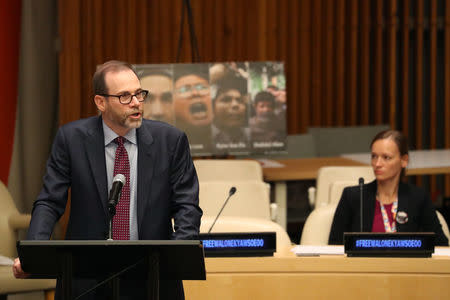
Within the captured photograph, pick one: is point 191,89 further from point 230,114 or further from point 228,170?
point 228,170

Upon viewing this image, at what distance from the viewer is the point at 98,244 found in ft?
7.55

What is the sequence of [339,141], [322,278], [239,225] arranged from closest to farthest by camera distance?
1. [322,278]
2. [239,225]
3. [339,141]

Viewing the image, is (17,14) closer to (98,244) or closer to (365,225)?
(365,225)

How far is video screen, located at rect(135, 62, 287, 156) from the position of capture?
6.03 meters

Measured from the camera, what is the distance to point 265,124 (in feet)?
20.5

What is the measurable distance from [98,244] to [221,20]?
7.16 meters

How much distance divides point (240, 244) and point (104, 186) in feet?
2.41

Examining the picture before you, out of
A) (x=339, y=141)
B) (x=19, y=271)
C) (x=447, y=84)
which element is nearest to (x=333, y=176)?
(x=339, y=141)

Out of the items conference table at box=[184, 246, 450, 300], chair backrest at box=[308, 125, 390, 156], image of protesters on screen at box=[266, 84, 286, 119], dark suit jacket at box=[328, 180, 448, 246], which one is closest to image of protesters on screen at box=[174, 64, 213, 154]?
image of protesters on screen at box=[266, 84, 286, 119]

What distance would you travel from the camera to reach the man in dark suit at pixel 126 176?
2.75 meters

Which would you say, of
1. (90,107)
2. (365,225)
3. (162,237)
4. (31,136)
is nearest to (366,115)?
(90,107)

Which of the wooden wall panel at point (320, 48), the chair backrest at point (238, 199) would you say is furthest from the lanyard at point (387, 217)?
the wooden wall panel at point (320, 48)

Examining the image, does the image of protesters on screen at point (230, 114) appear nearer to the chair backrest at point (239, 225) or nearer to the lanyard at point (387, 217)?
the lanyard at point (387, 217)

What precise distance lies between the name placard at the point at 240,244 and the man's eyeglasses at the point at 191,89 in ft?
9.36
